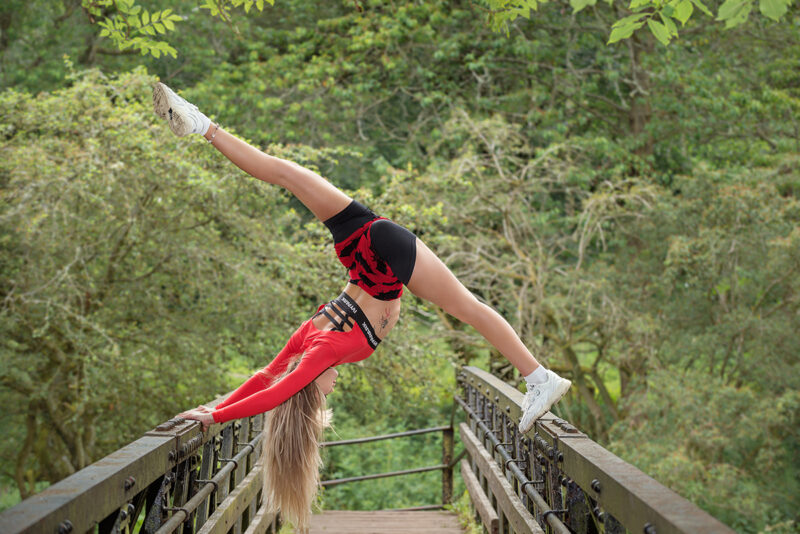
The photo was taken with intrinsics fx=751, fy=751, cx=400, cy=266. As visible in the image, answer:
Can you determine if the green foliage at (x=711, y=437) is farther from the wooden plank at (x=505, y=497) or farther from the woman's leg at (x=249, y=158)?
Result: the woman's leg at (x=249, y=158)

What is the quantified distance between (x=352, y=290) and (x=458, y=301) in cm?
53

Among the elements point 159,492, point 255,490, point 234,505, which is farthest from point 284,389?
point 255,490

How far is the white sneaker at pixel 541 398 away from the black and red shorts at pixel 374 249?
0.74 meters

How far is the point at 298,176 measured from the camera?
10.2ft

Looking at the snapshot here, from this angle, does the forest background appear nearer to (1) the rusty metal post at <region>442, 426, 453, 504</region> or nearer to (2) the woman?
(1) the rusty metal post at <region>442, 426, 453, 504</region>

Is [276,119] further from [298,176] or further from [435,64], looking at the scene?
[298,176]

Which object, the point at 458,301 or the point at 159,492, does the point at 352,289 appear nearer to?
the point at 458,301

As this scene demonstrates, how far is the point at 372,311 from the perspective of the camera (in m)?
3.38

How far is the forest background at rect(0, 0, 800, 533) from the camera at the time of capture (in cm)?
815

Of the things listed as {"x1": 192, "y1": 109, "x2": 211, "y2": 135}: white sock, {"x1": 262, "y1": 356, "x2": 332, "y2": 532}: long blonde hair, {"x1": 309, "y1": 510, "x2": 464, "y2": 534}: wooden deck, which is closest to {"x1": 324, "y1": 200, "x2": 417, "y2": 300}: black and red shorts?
{"x1": 262, "y1": 356, "x2": 332, "y2": 532}: long blonde hair

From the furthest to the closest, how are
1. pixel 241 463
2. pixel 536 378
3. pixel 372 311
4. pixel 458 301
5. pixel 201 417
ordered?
pixel 241 463 < pixel 372 311 < pixel 536 378 < pixel 458 301 < pixel 201 417

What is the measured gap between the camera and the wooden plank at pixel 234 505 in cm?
322

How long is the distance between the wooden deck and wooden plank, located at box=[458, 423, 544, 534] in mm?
971

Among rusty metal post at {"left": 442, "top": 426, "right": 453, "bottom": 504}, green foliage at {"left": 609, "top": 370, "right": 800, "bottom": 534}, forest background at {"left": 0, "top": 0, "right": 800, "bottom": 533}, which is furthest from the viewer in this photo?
green foliage at {"left": 609, "top": 370, "right": 800, "bottom": 534}
